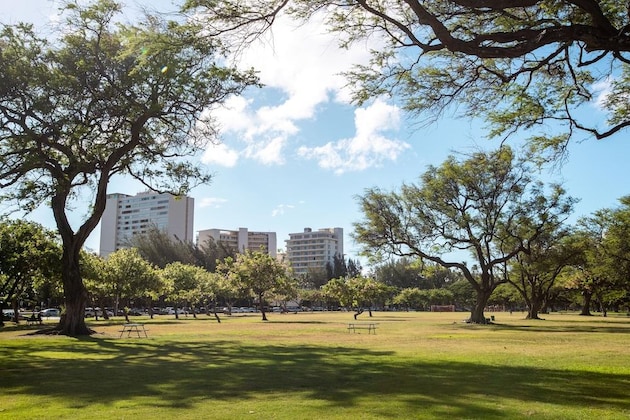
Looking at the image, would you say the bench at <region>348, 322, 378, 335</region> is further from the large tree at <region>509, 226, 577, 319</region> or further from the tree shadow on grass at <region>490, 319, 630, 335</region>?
the large tree at <region>509, 226, 577, 319</region>

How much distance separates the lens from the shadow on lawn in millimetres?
8969

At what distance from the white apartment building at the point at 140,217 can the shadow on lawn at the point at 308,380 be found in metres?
146

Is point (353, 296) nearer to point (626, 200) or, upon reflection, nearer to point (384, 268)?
point (626, 200)

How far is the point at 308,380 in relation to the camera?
36.1 feet

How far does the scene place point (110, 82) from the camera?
2334 centimetres

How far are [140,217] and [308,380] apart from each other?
160953 millimetres

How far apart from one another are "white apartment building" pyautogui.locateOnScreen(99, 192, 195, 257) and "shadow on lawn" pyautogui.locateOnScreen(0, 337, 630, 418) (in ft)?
480

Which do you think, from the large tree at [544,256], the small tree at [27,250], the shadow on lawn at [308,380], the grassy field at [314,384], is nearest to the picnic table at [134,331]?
the grassy field at [314,384]

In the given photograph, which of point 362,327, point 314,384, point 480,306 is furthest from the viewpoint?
point 480,306

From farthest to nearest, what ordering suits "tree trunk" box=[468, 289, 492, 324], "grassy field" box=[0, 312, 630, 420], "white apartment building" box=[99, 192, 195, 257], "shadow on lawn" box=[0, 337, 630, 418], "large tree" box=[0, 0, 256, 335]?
1. "white apartment building" box=[99, 192, 195, 257]
2. "tree trunk" box=[468, 289, 492, 324]
3. "large tree" box=[0, 0, 256, 335]
4. "shadow on lawn" box=[0, 337, 630, 418]
5. "grassy field" box=[0, 312, 630, 420]

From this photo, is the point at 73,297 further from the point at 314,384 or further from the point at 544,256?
the point at 544,256

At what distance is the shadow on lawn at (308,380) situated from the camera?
29.4ft

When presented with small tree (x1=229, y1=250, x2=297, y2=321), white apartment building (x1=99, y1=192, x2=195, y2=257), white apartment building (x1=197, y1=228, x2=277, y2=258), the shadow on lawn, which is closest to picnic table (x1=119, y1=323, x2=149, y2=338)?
the shadow on lawn

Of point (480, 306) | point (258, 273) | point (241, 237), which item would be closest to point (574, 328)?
point (480, 306)
